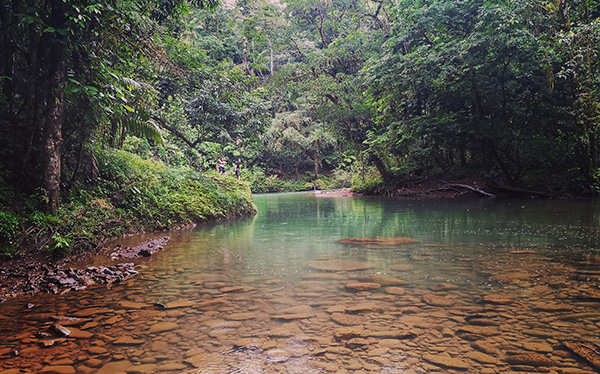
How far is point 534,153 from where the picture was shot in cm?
1432

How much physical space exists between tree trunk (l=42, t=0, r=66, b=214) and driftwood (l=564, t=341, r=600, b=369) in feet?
19.6

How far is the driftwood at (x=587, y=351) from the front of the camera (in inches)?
74.9

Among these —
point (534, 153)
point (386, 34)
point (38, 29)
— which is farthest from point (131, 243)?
point (386, 34)

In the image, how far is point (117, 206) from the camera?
7.19 meters

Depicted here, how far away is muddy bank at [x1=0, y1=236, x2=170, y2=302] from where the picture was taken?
3487mm

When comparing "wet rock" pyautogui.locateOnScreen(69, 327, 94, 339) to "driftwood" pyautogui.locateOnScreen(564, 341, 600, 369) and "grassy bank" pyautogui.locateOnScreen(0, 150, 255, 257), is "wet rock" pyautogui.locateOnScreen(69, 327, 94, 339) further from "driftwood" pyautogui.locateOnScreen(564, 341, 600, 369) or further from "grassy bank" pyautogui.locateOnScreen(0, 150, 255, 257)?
"driftwood" pyautogui.locateOnScreen(564, 341, 600, 369)

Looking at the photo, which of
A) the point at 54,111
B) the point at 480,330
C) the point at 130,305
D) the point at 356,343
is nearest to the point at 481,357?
the point at 480,330

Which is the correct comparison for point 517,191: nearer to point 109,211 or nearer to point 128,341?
point 109,211

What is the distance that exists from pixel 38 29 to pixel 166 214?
4603 mm

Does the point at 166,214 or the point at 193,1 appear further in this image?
the point at 166,214

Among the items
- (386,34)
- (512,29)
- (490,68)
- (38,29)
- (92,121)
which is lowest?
(92,121)

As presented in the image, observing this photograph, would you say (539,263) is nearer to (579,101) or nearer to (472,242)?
(472,242)

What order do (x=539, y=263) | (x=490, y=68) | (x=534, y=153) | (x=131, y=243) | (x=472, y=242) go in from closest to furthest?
1. (x=539, y=263)
2. (x=472, y=242)
3. (x=131, y=243)
4. (x=490, y=68)
5. (x=534, y=153)

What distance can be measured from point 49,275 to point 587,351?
4.79 m
